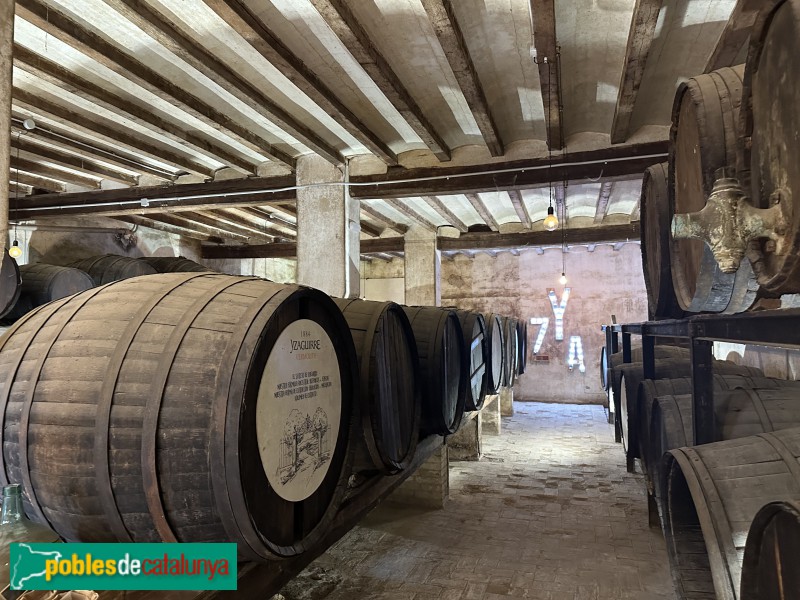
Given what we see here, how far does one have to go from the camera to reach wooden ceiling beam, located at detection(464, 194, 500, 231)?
807 centimetres

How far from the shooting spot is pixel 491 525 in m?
4.83

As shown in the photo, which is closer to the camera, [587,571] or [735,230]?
[735,230]

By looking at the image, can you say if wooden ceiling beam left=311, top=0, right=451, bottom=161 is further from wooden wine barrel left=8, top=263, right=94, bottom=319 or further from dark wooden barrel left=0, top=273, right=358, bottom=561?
wooden wine barrel left=8, top=263, right=94, bottom=319

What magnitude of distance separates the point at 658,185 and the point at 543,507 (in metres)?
4.01

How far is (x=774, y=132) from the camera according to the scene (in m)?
1.06

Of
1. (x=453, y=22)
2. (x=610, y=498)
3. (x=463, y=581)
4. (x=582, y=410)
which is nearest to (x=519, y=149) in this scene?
(x=453, y=22)

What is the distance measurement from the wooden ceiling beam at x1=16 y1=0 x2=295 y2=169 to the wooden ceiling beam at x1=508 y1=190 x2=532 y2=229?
3.94 meters

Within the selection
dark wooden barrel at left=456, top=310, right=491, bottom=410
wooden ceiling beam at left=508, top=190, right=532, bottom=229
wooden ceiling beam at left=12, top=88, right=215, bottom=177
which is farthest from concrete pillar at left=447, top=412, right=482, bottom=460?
wooden ceiling beam at left=12, top=88, right=215, bottom=177

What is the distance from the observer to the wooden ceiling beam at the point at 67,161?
5988 mm

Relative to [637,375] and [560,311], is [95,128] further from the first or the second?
[560,311]

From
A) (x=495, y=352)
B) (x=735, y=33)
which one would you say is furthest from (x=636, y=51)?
(x=495, y=352)

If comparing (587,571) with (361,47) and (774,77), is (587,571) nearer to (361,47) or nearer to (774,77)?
(774,77)

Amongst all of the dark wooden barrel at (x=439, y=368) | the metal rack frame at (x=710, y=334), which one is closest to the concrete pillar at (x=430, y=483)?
the dark wooden barrel at (x=439, y=368)

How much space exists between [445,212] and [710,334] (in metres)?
7.08
